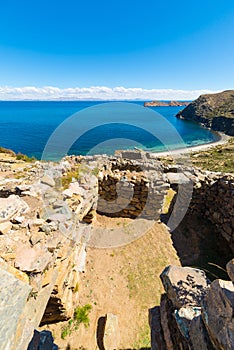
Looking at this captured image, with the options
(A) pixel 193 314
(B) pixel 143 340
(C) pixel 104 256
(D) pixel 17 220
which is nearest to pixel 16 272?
(D) pixel 17 220

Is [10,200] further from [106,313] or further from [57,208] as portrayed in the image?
[106,313]

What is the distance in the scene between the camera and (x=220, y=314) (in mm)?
2021

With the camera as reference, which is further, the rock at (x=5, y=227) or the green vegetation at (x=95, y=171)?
the green vegetation at (x=95, y=171)

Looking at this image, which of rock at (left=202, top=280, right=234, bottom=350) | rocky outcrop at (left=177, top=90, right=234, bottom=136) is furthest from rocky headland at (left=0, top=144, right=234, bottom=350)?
rocky outcrop at (left=177, top=90, right=234, bottom=136)

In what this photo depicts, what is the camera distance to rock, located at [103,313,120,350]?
15.9 feet

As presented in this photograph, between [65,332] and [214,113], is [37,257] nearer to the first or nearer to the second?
[65,332]

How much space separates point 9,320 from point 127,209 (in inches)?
296

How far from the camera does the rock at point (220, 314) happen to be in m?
1.84

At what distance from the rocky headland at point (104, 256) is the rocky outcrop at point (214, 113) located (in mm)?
78749

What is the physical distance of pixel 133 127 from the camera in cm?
8256

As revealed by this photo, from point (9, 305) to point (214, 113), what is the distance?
120958 mm

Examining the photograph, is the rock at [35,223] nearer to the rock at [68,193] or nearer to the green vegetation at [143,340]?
the rock at [68,193]

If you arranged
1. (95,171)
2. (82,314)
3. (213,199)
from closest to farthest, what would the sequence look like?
(82,314) < (95,171) < (213,199)

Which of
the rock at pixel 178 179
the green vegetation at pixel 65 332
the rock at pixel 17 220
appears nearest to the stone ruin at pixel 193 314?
the green vegetation at pixel 65 332
